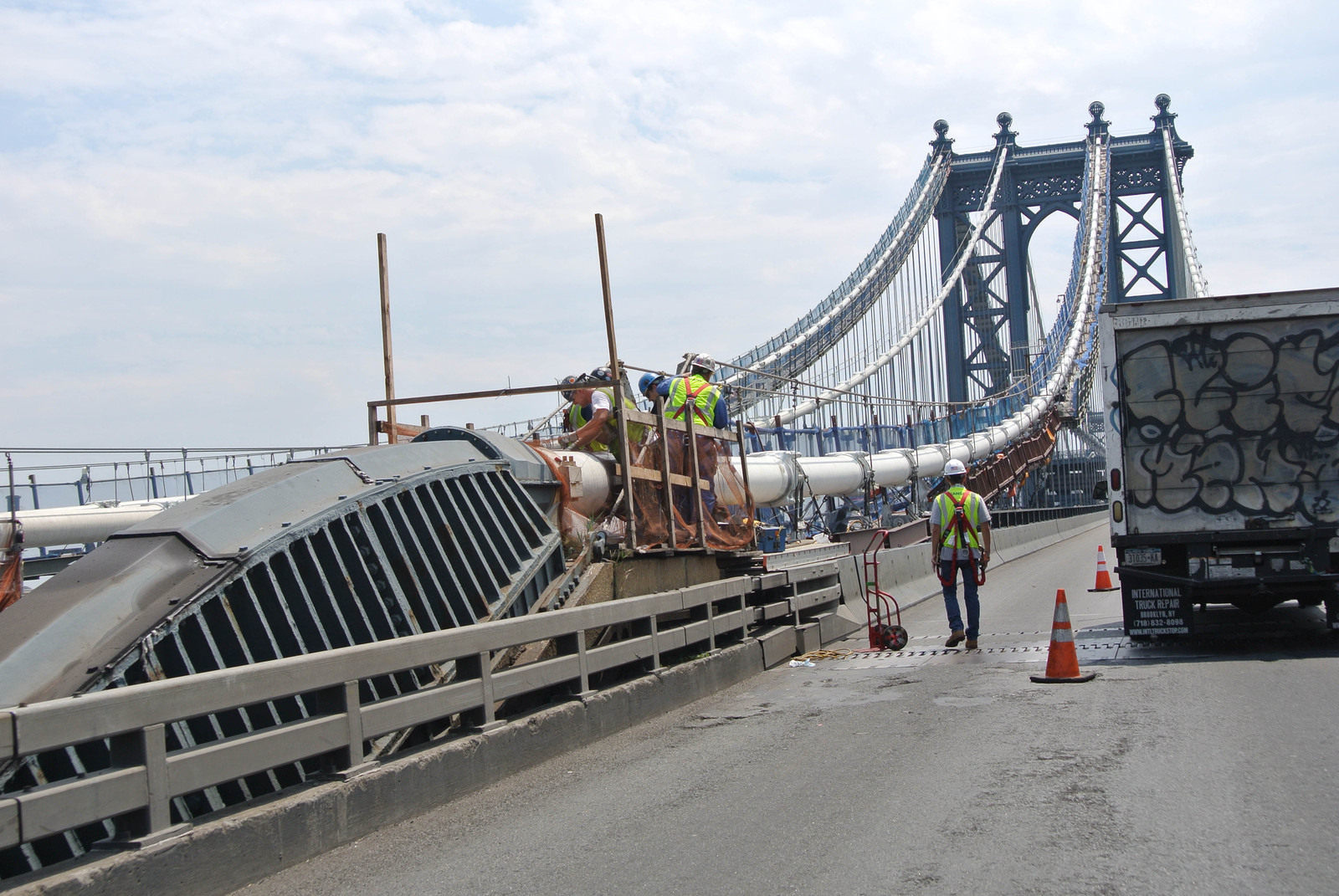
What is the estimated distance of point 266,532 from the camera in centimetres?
675

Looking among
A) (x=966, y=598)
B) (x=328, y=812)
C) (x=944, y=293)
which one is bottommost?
(x=328, y=812)

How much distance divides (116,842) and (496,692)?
2.68 metres

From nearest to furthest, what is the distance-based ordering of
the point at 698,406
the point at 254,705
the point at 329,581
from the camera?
the point at 254,705, the point at 329,581, the point at 698,406

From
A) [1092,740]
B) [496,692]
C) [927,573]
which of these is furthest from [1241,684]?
[927,573]

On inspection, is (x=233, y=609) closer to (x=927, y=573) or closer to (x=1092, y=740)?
(x=1092, y=740)

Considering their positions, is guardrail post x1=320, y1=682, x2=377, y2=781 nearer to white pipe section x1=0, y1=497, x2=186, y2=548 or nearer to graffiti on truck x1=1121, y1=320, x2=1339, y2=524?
graffiti on truck x1=1121, y1=320, x2=1339, y2=524

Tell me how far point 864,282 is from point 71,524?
50.4 m

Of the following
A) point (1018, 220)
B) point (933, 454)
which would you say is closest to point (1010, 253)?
point (1018, 220)

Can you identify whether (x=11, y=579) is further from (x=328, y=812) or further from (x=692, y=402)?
(x=328, y=812)

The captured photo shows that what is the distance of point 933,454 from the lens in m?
31.4

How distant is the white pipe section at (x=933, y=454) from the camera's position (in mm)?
16609

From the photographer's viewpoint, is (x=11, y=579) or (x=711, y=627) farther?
(x=11, y=579)

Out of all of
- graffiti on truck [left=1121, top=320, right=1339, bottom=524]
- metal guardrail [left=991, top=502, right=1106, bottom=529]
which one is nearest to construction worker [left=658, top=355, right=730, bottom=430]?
graffiti on truck [left=1121, top=320, right=1339, bottom=524]

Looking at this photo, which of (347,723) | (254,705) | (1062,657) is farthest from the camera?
(1062,657)
